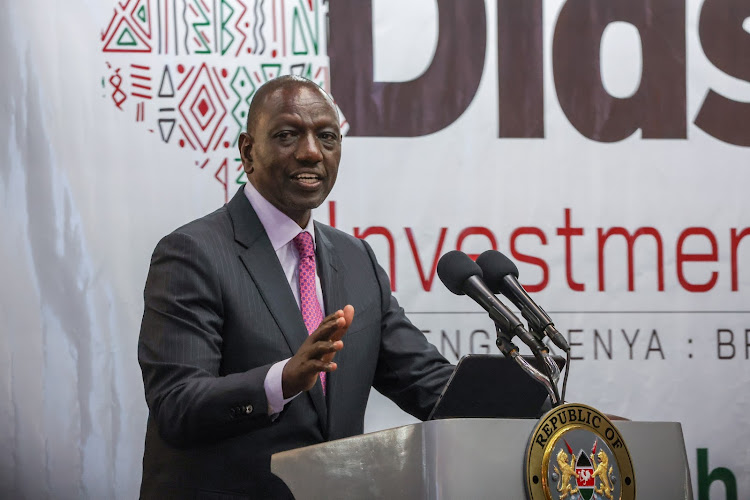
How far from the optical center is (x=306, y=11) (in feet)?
10.6

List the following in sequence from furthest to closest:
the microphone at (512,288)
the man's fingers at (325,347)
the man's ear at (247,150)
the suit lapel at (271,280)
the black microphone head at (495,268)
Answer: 1. the man's ear at (247,150)
2. the suit lapel at (271,280)
3. the black microphone head at (495,268)
4. the microphone at (512,288)
5. the man's fingers at (325,347)

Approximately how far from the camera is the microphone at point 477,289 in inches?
68.2

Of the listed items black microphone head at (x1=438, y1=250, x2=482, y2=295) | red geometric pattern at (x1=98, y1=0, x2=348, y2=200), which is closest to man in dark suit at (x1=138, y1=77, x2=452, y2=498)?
black microphone head at (x1=438, y1=250, x2=482, y2=295)

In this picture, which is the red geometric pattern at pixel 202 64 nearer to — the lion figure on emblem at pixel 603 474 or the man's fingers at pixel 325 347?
the man's fingers at pixel 325 347

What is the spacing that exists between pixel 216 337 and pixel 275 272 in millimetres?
252

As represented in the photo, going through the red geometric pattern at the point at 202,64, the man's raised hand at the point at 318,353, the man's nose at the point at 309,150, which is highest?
the red geometric pattern at the point at 202,64

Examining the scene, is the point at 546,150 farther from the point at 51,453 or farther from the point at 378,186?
the point at 51,453

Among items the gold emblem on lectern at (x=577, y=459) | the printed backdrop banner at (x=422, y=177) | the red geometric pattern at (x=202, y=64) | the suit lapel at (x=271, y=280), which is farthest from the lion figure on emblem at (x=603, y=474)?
the red geometric pattern at (x=202, y=64)

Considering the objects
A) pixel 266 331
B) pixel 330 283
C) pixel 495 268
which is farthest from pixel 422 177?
pixel 495 268

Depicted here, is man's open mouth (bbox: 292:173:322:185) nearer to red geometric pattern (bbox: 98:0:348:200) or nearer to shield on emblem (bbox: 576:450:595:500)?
red geometric pattern (bbox: 98:0:348:200)

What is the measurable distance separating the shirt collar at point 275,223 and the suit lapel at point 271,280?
0.09 ft

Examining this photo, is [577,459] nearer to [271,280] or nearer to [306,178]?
[271,280]

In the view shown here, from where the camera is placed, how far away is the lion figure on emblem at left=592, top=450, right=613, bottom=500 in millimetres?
1573

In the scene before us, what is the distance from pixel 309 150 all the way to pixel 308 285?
0.36m
